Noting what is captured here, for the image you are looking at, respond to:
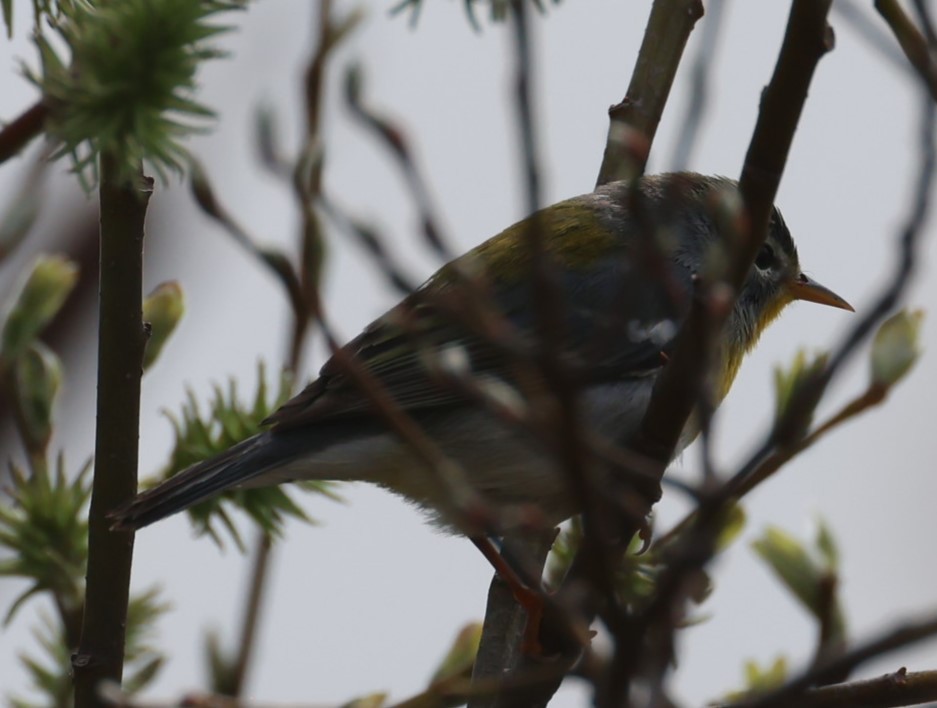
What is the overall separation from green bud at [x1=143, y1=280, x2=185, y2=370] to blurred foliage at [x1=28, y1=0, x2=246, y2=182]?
0.51 meters

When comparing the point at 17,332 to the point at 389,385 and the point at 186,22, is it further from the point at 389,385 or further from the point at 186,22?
the point at 389,385

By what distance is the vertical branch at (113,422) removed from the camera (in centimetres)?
226

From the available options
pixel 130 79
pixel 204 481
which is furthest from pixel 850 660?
pixel 204 481

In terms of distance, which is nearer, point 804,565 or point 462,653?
point 804,565

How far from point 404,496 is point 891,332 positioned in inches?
74.8

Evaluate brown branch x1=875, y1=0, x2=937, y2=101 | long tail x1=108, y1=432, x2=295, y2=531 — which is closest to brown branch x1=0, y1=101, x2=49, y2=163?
long tail x1=108, y1=432, x2=295, y2=531

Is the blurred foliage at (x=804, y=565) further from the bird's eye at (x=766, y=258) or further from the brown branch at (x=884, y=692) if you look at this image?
the bird's eye at (x=766, y=258)

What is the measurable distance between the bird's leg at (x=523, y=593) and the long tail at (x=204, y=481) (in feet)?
2.22

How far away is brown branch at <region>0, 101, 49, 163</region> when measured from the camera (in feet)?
7.27

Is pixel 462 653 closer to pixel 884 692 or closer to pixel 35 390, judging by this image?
pixel 884 692

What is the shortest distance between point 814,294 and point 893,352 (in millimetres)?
2568

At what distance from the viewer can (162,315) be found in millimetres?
2617

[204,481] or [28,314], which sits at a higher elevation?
[28,314]

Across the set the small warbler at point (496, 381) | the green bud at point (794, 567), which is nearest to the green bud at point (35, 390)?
the small warbler at point (496, 381)
